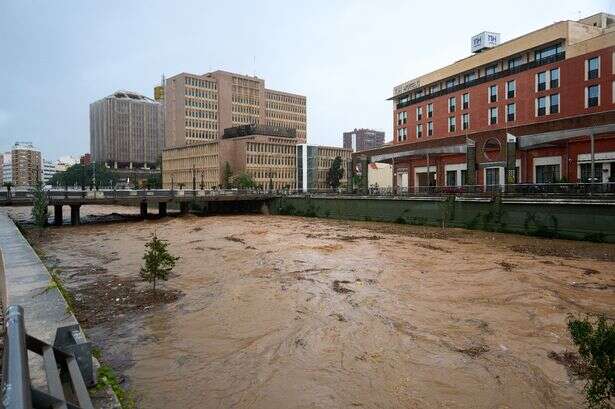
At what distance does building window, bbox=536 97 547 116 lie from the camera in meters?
48.5

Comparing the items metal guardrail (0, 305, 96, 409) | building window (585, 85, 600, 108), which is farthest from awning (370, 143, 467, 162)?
metal guardrail (0, 305, 96, 409)

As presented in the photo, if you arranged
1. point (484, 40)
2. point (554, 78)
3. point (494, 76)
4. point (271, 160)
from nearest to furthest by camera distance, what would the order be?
point (554, 78) → point (494, 76) → point (484, 40) → point (271, 160)

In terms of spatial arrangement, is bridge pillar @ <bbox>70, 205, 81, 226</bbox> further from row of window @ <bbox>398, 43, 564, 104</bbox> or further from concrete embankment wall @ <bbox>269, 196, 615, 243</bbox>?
row of window @ <bbox>398, 43, 564, 104</bbox>

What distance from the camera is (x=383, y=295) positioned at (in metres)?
16.0

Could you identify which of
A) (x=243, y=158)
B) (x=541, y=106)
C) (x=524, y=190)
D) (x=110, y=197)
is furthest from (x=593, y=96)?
(x=243, y=158)

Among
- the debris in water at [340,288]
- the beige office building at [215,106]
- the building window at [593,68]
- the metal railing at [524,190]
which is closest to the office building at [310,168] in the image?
the beige office building at [215,106]

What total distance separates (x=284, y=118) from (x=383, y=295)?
504ft

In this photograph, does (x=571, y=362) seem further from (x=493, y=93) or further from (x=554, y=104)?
(x=493, y=93)

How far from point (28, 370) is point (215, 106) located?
150 m

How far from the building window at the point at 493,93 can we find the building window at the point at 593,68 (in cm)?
1187

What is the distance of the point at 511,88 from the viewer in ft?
173

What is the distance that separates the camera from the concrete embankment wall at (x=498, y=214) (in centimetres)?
3023

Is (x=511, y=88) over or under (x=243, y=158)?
over

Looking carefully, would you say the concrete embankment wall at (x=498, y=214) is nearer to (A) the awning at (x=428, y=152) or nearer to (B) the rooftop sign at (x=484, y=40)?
(A) the awning at (x=428, y=152)
